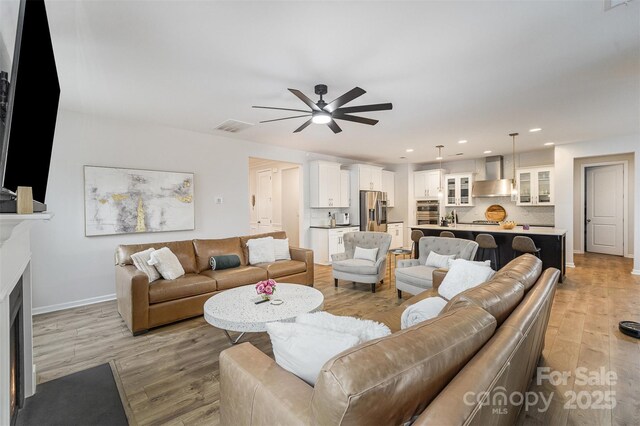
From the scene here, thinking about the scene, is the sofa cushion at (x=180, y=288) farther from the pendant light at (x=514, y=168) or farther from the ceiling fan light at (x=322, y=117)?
the pendant light at (x=514, y=168)

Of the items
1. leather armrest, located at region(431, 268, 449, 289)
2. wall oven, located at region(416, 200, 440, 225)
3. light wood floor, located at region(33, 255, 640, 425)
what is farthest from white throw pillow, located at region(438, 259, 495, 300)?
wall oven, located at region(416, 200, 440, 225)

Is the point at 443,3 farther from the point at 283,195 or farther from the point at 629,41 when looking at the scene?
the point at 283,195

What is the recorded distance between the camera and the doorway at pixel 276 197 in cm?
693

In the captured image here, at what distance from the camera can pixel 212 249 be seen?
13.3ft

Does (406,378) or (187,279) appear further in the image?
(187,279)

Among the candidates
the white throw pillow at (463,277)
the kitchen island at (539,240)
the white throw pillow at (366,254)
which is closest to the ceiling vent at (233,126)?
the white throw pillow at (366,254)

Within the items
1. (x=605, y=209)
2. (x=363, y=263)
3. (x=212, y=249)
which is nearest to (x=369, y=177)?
(x=363, y=263)

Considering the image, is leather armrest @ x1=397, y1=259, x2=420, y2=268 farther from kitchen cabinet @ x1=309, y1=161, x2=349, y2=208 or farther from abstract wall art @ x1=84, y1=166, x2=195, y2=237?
abstract wall art @ x1=84, y1=166, x2=195, y2=237

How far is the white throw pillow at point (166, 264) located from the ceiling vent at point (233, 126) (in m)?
2.00

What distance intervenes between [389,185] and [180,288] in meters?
6.59

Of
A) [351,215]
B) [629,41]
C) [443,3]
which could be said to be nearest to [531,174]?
[351,215]

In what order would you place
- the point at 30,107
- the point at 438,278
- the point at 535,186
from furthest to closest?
1. the point at 535,186
2. the point at 438,278
3. the point at 30,107

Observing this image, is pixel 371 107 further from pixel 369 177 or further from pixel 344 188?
pixel 369 177

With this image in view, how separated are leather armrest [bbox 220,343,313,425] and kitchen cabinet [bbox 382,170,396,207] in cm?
728
